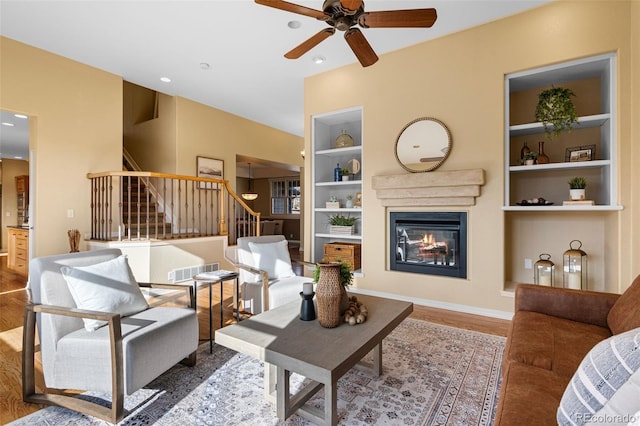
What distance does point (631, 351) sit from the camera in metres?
0.93

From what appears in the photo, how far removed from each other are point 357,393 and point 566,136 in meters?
3.65

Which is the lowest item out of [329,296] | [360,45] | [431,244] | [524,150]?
[329,296]

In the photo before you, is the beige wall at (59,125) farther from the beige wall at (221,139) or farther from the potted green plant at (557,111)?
the potted green plant at (557,111)

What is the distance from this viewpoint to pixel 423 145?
160 inches

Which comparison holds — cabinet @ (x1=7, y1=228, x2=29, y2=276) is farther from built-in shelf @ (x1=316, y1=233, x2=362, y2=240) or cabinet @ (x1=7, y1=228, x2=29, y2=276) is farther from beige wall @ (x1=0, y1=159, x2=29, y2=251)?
built-in shelf @ (x1=316, y1=233, x2=362, y2=240)

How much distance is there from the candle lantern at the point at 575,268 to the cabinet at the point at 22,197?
1155 centimetres

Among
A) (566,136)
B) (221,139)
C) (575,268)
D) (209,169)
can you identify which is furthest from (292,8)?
(221,139)

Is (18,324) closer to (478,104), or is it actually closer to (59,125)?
(59,125)

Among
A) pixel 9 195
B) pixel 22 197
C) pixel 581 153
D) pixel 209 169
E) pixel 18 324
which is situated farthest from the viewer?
pixel 9 195

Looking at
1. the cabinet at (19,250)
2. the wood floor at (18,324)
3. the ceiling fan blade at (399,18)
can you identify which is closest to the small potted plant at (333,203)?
the wood floor at (18,324)

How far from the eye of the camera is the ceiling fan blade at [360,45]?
8.36 ft

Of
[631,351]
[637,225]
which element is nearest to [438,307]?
[637,225]

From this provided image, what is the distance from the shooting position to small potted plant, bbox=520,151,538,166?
3.59m

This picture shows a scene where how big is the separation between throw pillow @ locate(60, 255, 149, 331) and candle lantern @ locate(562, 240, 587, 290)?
403 centimetres
